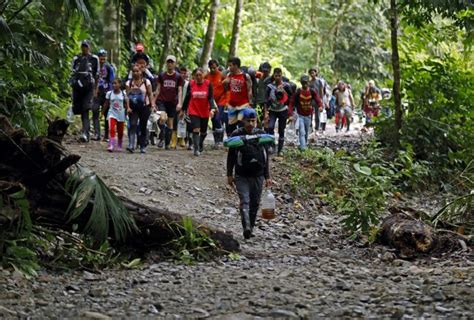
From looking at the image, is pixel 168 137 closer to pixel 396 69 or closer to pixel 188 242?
pixel 396 69

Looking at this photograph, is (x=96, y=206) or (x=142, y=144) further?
(x=142, y=144)

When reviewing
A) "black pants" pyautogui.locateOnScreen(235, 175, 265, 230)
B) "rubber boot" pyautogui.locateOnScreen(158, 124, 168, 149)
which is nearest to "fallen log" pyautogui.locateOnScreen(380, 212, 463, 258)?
"black pants" pyautogui.locateOnScreen(235, 175, 265, 230)

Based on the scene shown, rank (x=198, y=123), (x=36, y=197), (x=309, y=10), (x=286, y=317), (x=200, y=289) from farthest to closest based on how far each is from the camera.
→ (x=309, y=10) → (x=198, y=123) → (x=36, y=197) → (x=200, y=289) → (x=286, y=317)

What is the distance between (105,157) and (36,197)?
705 centimetres

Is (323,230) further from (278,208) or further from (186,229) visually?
(186,229)

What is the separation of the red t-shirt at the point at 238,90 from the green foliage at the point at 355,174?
1781mm

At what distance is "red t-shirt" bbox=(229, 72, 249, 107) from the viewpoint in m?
17.1

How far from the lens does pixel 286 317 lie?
23.4 ft

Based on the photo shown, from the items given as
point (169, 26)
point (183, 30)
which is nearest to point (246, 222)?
point (169, 26)

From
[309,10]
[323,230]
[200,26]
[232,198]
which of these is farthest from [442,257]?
[309,10]

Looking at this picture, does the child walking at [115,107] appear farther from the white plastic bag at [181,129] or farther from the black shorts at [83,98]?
the white plastic bag at [181,129]

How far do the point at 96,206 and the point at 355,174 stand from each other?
925 cm

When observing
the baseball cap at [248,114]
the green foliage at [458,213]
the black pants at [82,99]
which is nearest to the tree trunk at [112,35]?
the black pants at [82,99]

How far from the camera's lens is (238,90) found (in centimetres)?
1717
